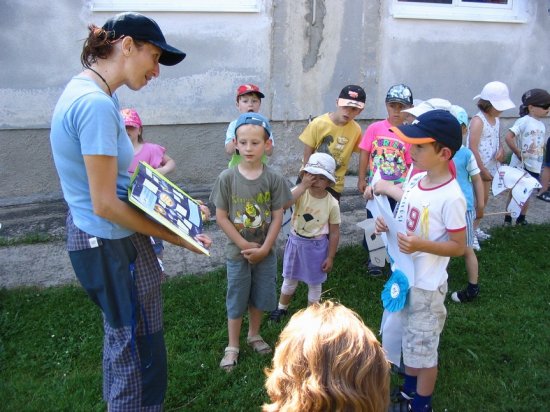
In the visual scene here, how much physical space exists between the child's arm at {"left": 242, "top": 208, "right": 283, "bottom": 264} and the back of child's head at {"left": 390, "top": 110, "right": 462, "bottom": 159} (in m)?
0.99

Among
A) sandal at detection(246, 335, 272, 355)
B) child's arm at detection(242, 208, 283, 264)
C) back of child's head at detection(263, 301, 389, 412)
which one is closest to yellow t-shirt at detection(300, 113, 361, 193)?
child's arm at detection(242, 208, 283, 264)

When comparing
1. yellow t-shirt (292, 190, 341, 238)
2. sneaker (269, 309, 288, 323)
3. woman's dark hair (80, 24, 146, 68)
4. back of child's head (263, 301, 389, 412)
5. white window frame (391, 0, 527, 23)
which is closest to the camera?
back of child's head (263, 301, 389, 412)

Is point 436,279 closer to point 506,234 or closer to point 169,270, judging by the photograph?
point 169,270

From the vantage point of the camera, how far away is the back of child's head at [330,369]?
1.43 metres

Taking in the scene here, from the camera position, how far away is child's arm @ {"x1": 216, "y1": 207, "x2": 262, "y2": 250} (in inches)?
129

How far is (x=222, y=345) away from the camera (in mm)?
3621

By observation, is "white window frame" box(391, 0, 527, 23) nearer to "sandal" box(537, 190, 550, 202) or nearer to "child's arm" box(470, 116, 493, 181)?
"sandal" box(537, 190, 550, 202)

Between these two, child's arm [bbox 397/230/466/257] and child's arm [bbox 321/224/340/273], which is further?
child's arm [bbox 321/224/340/273]

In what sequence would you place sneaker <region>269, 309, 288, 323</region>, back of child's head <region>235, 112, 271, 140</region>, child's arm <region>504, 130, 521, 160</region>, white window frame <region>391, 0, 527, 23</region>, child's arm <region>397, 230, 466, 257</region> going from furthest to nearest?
white window frame <region>391, 0, 527, 23</region> < child's arm <region>504, 130, 521, 160</region> < sneaker <region>269, 309, 288, 323</region> < back of child's head <region>235, 112, 271, 140</region> < child's arm <region>397, 230, 466, 257</region>

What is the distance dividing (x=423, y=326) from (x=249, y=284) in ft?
3.75

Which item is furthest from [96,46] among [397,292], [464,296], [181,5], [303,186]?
[181,5]

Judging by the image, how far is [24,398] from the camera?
303 centimetres

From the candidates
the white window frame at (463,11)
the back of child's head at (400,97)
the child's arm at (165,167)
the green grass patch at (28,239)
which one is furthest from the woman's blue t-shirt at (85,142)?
the white window frame at (463,11)

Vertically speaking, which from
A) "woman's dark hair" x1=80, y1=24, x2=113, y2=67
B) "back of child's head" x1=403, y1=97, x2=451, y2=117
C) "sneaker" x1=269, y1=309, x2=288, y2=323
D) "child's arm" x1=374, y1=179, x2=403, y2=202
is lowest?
"sneaker" x1=269, y1=309, x2=288, y2=323
